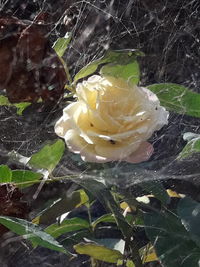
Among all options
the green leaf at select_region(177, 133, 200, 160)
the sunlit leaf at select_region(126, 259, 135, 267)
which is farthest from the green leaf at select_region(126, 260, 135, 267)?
the green leaf at select_region(177, 133, 200, 160)

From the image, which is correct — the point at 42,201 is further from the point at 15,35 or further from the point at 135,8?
the point at 135,8

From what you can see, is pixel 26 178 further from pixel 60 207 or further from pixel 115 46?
pixel 115 46

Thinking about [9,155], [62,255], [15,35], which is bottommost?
[62,255]


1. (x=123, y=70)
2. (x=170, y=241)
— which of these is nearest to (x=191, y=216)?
(x=170, y=241)

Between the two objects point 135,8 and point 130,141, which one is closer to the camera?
point 130,141

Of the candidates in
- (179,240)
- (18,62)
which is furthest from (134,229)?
(18,62)

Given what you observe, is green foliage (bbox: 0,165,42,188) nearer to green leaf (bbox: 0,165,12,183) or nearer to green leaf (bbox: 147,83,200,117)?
green leaf (bbox: 0,165,12,183)
